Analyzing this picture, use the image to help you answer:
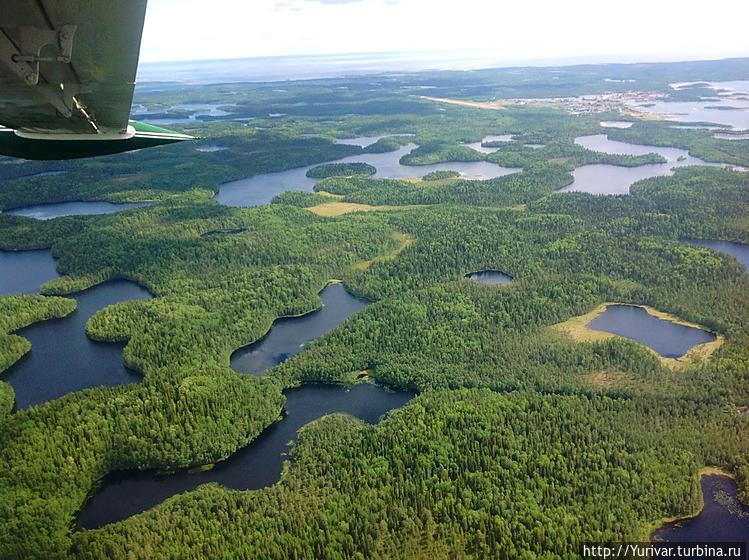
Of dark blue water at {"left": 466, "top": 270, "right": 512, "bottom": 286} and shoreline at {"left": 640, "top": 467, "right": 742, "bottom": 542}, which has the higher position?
dark blue water at {"left": 466, "top": 270, "right": 512, "bottom": 286}

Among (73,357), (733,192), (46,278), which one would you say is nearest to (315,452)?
(73,357)

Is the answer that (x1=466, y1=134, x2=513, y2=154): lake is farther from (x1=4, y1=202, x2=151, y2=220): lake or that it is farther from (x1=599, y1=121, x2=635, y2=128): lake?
(x1=4, y1=202, x2=151, y2=220): lake

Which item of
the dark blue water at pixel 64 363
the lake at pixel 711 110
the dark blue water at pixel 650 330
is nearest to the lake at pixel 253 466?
the dark blue water at pixel 64 363

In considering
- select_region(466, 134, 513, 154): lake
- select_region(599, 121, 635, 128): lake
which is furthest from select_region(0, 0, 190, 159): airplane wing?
select_region(599, 121, 635, 128): lake

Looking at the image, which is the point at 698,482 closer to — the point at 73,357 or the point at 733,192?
the point at 73,357

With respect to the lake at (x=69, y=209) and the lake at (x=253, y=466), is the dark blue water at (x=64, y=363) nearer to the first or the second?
the lake at (x=253, y=466)

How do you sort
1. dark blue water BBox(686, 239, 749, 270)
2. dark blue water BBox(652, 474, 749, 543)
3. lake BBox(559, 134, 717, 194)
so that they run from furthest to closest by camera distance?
lake BBox(559, 134, 717, 194) → dark blue water BBox(686, 239, 749, 270) → dark blue water BBox(652, 474, 749, 543)

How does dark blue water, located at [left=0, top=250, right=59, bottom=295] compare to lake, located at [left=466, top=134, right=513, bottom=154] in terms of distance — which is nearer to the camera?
dark blue water, located at [left=0, top=250, right=59, bottom=295]

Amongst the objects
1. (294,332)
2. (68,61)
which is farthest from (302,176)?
(68,61)
